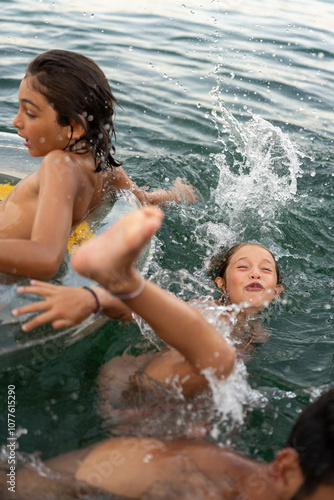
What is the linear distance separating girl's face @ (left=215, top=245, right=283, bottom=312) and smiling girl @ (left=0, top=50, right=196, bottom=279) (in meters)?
0.98

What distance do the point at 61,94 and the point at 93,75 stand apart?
0.77 feet

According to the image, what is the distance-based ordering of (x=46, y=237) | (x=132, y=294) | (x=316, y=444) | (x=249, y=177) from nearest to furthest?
1. (x=316, y=444)
2. (x=132, y=294)
3. (x=46, y=237)
4. (x=249, y=177)

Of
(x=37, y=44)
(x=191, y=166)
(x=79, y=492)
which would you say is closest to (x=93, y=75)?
(x=79, y=492)

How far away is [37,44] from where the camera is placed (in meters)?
7.04

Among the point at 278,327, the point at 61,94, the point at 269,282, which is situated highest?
the point at 61,94

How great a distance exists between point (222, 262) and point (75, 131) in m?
1.38

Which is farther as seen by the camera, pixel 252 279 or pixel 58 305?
pixel 252 279

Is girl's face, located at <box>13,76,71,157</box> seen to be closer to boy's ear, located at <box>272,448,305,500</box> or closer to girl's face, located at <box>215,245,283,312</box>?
girl's face, located at <box>215,245,283,312</box>

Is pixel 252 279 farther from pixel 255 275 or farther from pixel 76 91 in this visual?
pixel 76 91

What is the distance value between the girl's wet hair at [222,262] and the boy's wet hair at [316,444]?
188 centimetres

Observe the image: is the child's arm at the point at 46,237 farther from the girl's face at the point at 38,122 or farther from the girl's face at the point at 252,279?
the girl's face at the point at 252,279

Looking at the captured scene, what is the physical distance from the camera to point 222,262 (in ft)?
12.1

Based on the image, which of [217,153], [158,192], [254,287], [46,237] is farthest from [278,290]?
[217,153]

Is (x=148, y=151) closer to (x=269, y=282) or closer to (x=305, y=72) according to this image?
(x=269, y=282)
